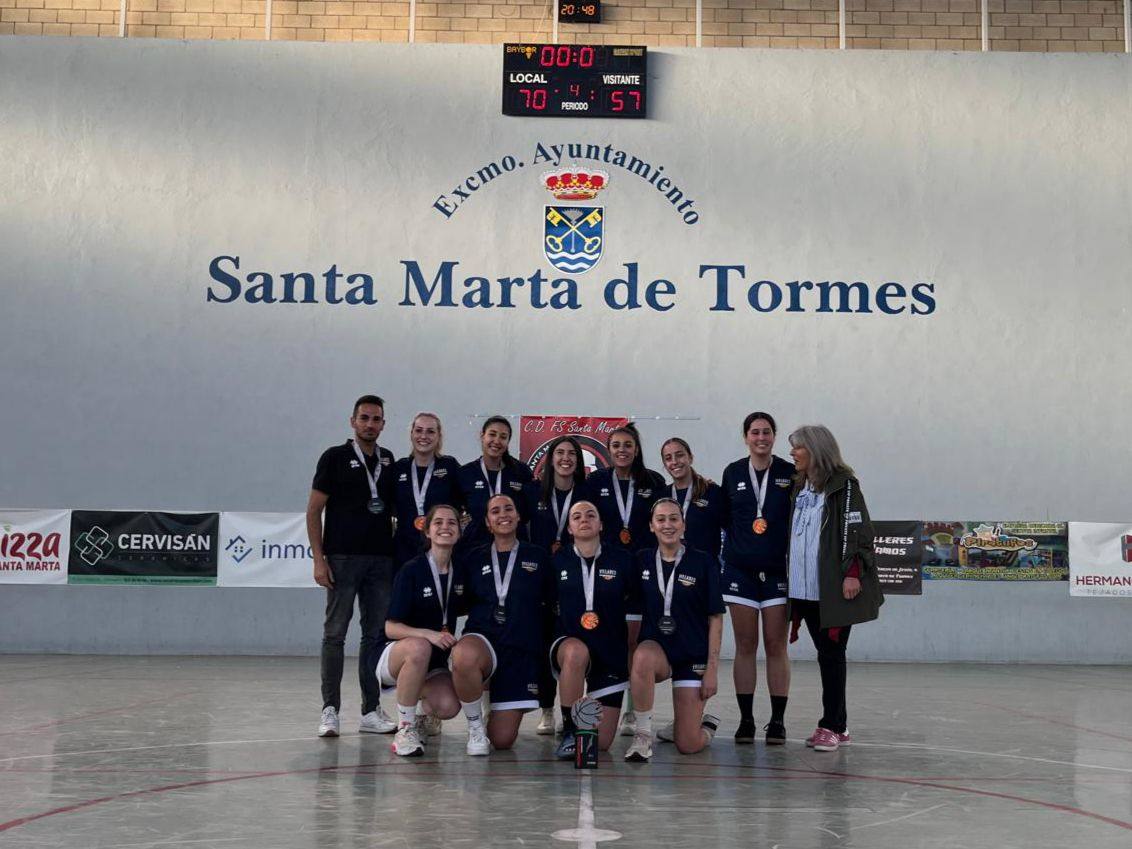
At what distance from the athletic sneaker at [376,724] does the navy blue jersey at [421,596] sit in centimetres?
75

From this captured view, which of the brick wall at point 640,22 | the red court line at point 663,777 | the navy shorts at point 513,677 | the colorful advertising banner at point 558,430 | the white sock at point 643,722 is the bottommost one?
the red court line at point 663,777

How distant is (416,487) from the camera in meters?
5.88

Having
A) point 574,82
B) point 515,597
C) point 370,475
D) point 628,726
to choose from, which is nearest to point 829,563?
point 628,726

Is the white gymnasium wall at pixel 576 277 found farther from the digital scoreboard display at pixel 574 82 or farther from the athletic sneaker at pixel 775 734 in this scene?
the athletic sneaker at pixel 775 734

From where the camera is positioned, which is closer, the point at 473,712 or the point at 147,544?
the point at 473,712

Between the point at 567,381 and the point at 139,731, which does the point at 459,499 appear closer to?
the point at 139,731

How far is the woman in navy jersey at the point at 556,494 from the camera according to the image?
588cm

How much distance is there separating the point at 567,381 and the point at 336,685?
5242 mm

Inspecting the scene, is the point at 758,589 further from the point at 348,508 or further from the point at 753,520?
the point at 348,508

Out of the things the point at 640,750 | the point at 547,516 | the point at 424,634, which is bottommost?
the point at 640,750

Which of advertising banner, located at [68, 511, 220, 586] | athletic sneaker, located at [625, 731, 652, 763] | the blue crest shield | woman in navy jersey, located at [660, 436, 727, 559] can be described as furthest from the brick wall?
athletic sneaker, located at [625, 731, 652, 763]

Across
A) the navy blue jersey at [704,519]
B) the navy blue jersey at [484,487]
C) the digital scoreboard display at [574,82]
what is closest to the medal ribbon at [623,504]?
the navy blue jersey at [704,519]

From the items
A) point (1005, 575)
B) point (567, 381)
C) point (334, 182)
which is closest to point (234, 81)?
point (334, 182)

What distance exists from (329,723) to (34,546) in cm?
583
